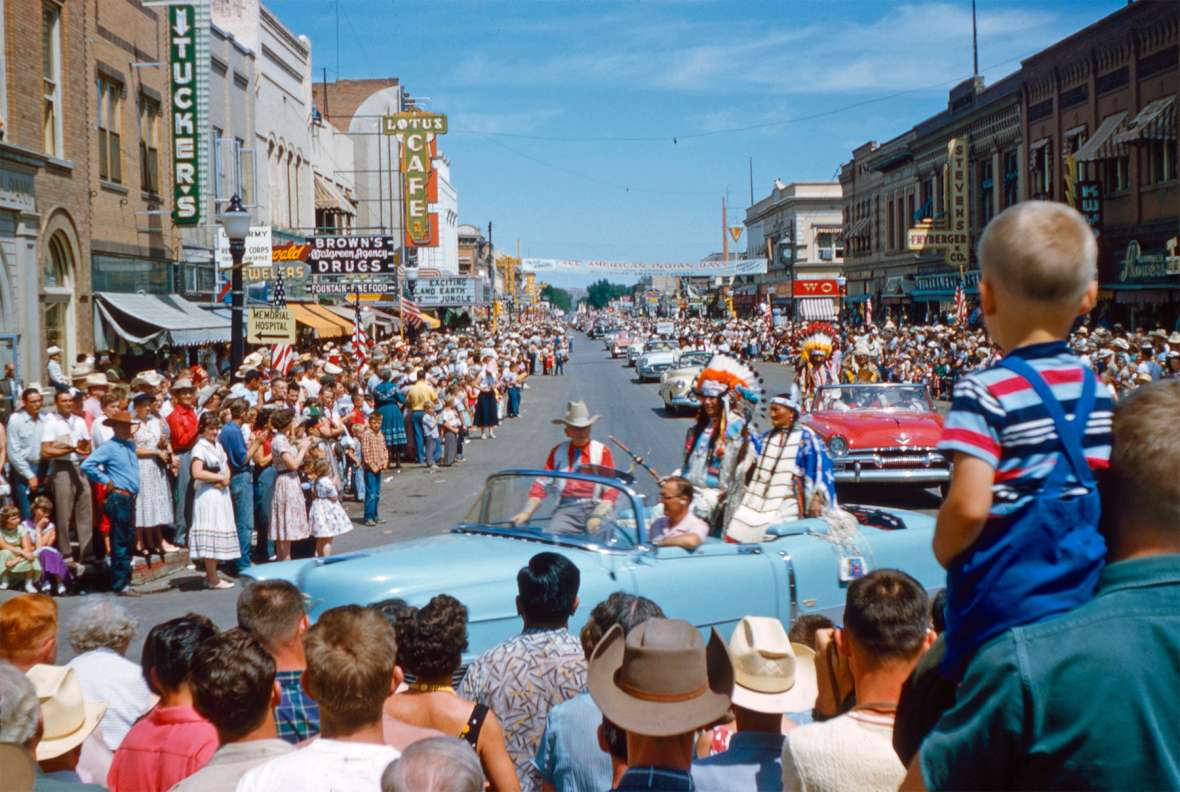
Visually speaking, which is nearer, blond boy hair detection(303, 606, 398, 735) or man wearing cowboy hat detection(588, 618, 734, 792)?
man wearing cowboy hat detection(588, 618, 734, 792)

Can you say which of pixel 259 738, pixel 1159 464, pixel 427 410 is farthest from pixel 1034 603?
pixel 427 410

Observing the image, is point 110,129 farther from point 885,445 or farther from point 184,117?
point 885,445

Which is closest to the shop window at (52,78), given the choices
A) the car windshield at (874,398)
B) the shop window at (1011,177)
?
the car windshield at (874,398)

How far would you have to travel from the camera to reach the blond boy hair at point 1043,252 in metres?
2.29

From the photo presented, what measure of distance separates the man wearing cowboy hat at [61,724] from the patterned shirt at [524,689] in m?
1.43

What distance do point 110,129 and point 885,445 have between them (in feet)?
52.3

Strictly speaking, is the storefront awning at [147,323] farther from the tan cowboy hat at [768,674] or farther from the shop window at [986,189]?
Answer: the shop window at [986,189]

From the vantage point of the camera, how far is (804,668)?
4.13 metres

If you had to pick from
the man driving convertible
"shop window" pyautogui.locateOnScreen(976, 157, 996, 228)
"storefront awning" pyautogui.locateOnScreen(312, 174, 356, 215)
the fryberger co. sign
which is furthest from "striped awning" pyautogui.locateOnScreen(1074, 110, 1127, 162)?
the man driving convertible

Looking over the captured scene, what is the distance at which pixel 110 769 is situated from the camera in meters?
4.18

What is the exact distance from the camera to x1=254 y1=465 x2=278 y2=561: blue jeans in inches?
487

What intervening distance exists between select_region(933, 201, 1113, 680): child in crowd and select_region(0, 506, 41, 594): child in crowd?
10.1 meters

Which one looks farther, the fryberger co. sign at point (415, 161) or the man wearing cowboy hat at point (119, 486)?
the fryberger co. sign at point (415, 161)

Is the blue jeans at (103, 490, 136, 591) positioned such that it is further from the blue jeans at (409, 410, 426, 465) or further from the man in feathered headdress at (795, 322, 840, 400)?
the man in feathered headdress at (795, 322, 840, 400)
